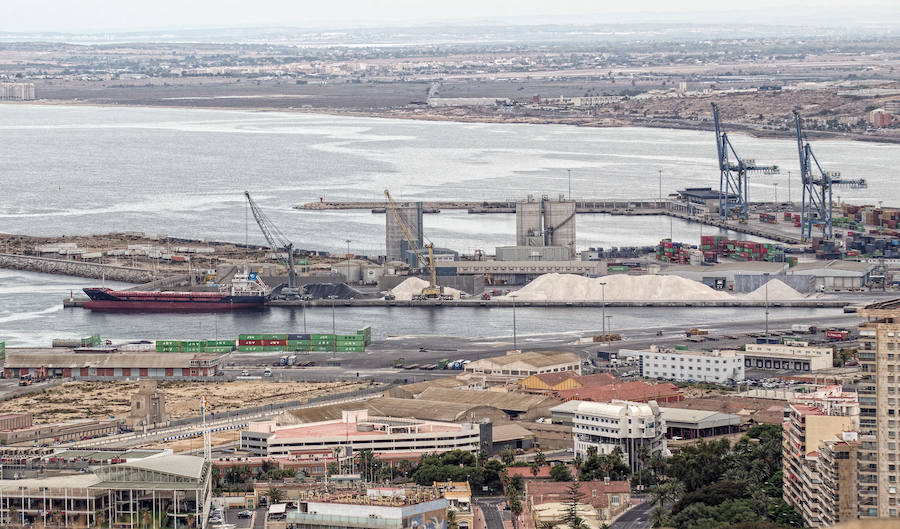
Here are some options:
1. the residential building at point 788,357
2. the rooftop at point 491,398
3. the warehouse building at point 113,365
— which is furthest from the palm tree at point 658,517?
the warehouse building at point 113,365

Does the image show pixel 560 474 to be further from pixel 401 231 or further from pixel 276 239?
pixel 276 239

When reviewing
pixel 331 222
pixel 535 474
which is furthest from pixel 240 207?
pixel 535 474

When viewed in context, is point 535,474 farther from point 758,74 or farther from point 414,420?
point 758,74

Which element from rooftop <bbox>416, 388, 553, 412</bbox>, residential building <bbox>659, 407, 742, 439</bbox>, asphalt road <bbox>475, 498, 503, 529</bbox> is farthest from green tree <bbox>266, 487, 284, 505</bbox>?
rooftop <bbox>416, 388, 553, 412</bbox>

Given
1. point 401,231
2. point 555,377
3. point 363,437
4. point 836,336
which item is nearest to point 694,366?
point 555,377

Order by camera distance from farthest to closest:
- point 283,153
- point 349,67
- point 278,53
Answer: point 278,53, point 349,67, point 283,153

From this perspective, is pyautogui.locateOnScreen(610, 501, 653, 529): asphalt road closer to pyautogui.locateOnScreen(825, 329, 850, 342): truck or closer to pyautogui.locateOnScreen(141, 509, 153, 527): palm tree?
pyautogui.locateOnScreen(141, 509, 153, 527): palm tree

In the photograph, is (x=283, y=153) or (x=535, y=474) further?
(x=283, y=153)
